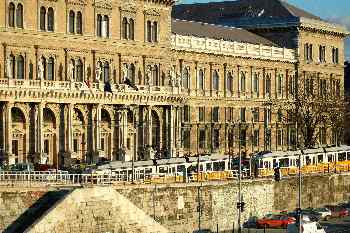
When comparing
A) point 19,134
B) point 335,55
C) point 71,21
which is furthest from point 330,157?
point 335,55

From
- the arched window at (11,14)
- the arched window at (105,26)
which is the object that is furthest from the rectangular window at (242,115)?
the arched window at (11,14)

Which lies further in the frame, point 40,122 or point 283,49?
point 283,49

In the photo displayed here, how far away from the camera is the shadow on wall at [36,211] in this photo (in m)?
87.1

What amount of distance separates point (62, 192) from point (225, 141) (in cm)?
6410

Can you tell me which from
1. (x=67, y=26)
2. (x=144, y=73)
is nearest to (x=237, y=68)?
(x=144, y=73)

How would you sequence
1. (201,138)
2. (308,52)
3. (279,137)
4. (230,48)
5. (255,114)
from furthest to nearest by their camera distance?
1. (308,52)
2. (279,137)
3. (255,114)
4. (230,48)
5. (201,138)

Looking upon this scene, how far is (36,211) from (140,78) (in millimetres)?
49179

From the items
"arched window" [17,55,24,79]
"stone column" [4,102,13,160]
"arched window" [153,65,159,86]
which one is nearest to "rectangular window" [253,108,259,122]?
"arched window" [153,65,159,86]

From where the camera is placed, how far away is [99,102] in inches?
4865

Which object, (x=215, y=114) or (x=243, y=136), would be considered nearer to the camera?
(x=215, y=114)

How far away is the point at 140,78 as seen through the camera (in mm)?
136375

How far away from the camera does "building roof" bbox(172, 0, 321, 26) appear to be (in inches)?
6924

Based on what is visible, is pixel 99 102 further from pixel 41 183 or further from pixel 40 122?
pixel 41 183

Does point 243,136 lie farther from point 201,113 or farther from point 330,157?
point 330,157
